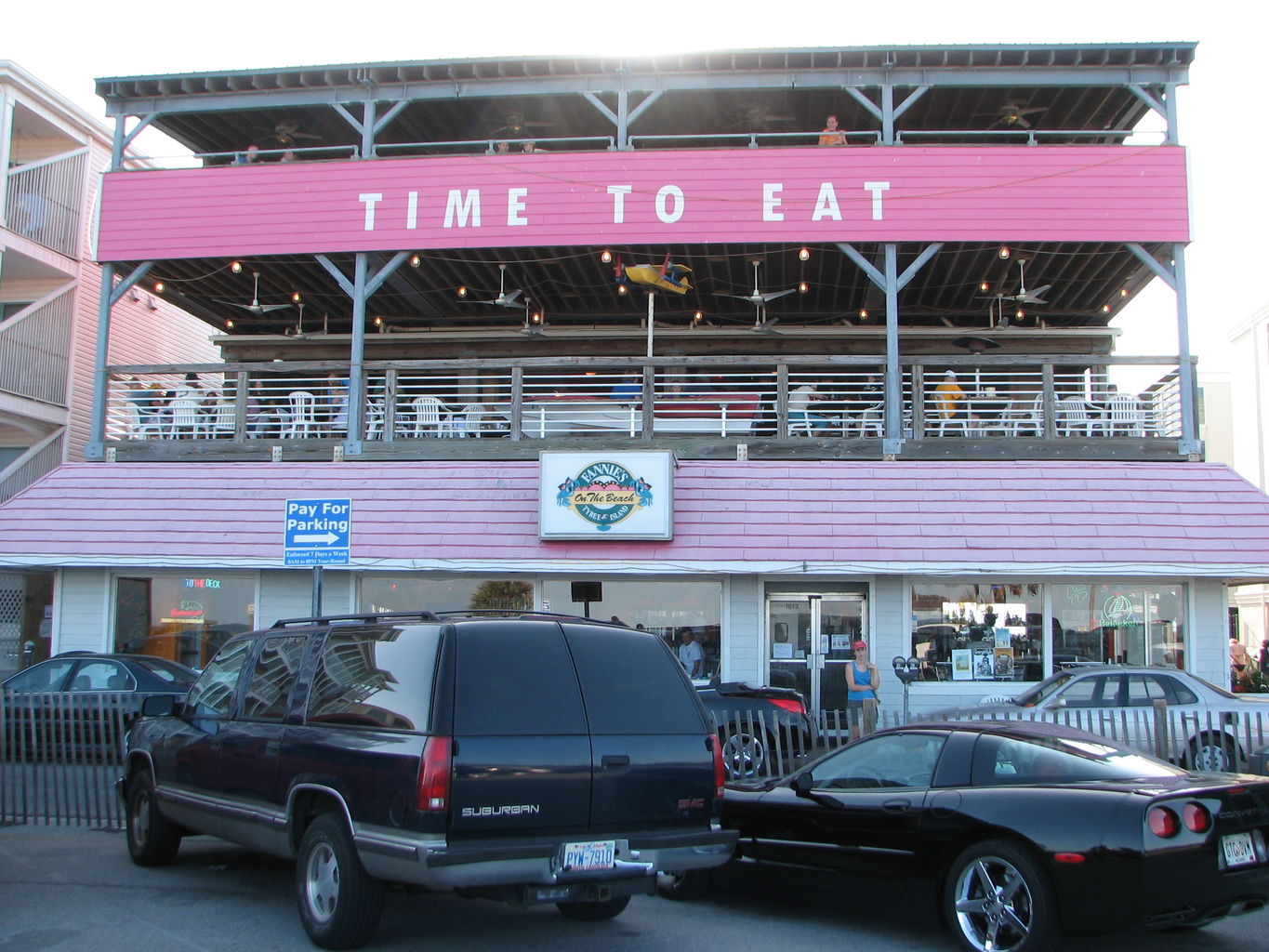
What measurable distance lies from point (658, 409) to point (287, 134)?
7.73 m

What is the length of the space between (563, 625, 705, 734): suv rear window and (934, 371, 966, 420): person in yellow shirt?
1013cm

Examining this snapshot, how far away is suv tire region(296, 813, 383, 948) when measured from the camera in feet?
19.8

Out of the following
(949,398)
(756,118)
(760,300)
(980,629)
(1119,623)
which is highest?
(756,118)

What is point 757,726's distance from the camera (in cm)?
1241

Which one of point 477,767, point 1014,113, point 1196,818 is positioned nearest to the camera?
point 477,767

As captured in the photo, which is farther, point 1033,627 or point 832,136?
point 832,136

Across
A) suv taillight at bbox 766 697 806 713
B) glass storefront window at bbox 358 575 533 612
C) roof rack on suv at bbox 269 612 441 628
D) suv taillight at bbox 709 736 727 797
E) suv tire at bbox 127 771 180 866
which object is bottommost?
suv tire at bbox 127 771 180 866

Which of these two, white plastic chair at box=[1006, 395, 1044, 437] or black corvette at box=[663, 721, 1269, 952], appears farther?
white plastic chair at box=[1006, 395, 1044, 437]

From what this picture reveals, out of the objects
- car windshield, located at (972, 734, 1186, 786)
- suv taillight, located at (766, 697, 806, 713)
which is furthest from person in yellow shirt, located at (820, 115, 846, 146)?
car windshield, located at (972, 734, 1186, 786)

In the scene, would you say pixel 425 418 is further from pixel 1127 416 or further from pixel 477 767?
pixel 477 767

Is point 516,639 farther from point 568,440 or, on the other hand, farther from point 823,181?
point 823,181

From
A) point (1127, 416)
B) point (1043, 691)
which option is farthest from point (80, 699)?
point (1127, 416)

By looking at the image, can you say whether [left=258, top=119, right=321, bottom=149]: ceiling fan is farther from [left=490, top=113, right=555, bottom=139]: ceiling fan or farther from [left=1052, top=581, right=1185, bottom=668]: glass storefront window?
[left=1052, top=581, right=1185, bottom=668]: glass storefront window

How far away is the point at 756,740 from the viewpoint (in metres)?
11.4
